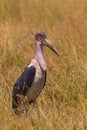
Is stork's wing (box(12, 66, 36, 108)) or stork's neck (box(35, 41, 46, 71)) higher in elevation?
stork's neck (box(35, 41, 46, 71))

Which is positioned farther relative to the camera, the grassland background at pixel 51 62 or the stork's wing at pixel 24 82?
the stork's wing at pixel 24 82

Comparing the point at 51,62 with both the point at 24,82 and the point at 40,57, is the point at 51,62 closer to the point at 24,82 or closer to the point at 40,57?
the point at 40,57

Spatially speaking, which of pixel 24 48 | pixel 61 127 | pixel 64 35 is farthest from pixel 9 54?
pixel 61 127

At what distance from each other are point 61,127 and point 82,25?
14.5 feet

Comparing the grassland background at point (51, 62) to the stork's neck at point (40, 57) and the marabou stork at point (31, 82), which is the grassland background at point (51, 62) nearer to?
the marabou stork at point (31, 82)

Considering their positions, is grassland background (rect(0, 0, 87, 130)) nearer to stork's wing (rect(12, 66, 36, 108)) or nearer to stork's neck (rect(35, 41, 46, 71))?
stork's wing (rect(12, 66, 36, 108))

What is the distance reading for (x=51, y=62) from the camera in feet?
25.6

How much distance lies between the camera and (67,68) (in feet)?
24.9

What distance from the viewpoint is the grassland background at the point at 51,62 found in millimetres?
5941

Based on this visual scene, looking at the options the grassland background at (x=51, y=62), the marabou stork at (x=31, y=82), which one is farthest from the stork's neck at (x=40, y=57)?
the grassland background at (x=51, y=62)

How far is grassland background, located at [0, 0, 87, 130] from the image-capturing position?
234 inches

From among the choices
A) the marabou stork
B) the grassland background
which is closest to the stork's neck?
the marabou stork

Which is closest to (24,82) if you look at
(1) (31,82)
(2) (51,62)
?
(1) (31,82)

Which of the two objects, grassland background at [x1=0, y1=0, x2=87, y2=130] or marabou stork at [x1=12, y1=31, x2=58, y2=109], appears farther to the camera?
marabou stork at [x1=12, y1=31, x2=58, y2=109]
